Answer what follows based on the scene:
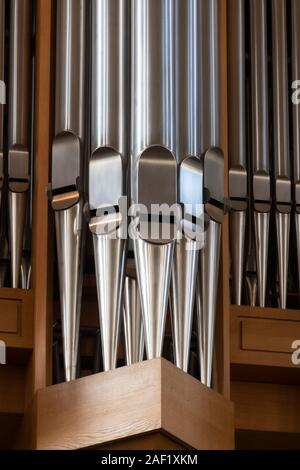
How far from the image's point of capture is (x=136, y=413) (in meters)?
4.82

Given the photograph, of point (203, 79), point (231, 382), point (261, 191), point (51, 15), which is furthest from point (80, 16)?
point (231, 382)

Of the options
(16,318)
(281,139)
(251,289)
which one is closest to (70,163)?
(16,318)

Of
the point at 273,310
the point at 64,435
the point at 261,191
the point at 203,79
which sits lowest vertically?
the point at 64,435

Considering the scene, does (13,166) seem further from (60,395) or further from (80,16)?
(60,395)

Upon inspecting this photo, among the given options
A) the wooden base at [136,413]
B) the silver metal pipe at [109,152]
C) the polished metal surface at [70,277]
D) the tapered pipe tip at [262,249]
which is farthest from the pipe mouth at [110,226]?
the tapered pipe tip at [262,249]

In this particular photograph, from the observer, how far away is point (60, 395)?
500 cm

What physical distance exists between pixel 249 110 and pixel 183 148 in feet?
2.44

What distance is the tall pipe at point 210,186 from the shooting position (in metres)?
5.25

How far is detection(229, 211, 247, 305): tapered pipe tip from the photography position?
5672mm

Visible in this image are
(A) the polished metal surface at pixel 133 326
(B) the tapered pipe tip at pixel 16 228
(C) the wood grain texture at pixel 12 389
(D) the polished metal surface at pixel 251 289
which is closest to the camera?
(A) the polished metal surface at pixel 133 326

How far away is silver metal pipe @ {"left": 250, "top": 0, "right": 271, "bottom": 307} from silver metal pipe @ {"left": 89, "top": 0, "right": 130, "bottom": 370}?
641 mm

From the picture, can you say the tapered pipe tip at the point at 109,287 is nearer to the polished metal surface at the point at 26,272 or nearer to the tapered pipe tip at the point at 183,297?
the tapered pipe tip at the point at 183,297

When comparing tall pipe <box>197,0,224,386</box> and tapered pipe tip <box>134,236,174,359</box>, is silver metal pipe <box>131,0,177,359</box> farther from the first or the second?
tall pipe <box>197,0,224,386</box>

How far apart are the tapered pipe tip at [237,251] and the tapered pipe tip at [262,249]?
51 mm
